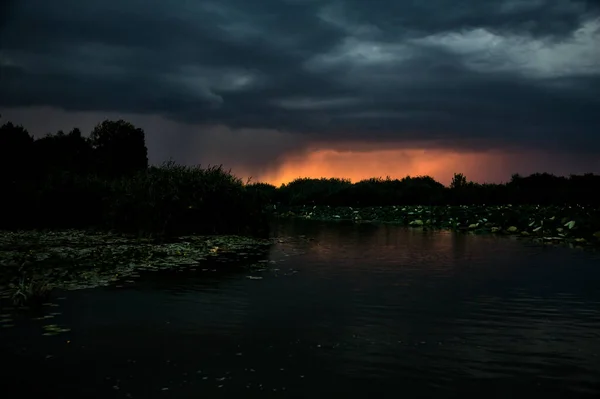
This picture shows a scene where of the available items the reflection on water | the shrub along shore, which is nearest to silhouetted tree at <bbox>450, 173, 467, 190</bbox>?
the shrub along shore

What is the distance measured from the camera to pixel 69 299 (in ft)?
38.0

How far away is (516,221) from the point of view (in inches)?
1362

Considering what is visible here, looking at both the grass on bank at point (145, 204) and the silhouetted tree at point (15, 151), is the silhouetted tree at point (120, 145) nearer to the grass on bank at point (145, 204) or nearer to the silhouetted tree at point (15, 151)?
the silhouetted tree at point (15, 151)

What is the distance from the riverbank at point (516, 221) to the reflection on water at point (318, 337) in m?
13.5

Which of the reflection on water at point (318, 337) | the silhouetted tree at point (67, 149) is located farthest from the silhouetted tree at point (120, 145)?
the reflection on water at point (318, 337)

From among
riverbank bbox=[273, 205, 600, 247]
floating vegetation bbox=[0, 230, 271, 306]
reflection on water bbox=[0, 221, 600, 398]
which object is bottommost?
reflection on water bbox=[0, 221, 600, 398]

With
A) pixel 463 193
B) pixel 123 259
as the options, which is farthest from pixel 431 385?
pixel 463 193

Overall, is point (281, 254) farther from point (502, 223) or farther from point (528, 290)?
point (502, 223)

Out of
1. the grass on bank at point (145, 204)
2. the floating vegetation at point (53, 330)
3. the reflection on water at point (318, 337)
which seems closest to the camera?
the reflection on water at point (318, 337)

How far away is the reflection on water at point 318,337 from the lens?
6805 mm

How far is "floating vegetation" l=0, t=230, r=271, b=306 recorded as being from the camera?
13.0 m

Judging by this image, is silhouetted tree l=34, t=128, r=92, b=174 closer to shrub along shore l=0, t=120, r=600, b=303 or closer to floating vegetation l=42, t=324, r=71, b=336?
shrub along shore l=0, t=120, r=600, b=303

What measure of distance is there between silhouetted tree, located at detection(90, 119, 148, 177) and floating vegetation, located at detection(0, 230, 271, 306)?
32.6 meters

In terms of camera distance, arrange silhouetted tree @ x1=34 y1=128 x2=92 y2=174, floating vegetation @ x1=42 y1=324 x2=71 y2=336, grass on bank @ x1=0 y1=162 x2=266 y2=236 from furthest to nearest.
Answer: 1. silhouetted tree @ x1=34 y1=128 x2=92 y2=174
2. grass on bank @ x1=0 y1=162 x2=266 y2=236
3. floating vegetation @ x1=42 y1=324 x2=71 y2=336
